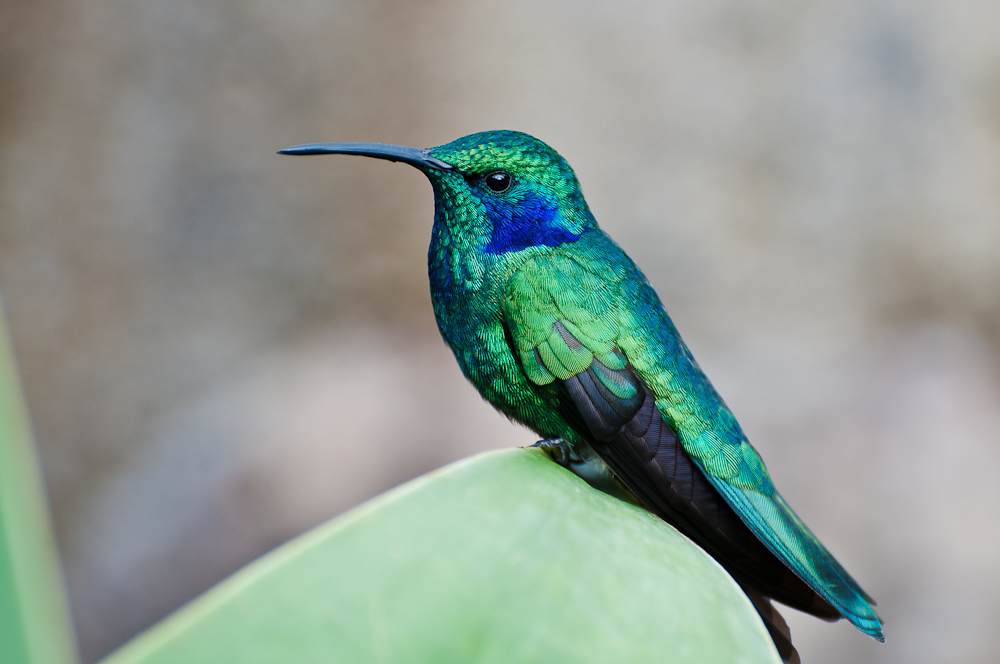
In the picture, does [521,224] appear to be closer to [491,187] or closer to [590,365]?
[491,187]

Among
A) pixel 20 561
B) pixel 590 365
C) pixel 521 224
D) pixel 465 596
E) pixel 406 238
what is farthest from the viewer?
pixel 406 238

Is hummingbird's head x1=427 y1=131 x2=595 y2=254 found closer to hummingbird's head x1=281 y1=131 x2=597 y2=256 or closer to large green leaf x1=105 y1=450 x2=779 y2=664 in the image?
hummingbird's head x1=281 y1=131 x2=597 y2=256

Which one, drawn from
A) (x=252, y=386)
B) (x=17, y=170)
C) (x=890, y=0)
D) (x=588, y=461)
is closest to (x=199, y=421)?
(x=252, y=386)

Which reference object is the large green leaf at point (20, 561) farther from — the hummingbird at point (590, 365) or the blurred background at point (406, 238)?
the blurred background at point (406, 238)

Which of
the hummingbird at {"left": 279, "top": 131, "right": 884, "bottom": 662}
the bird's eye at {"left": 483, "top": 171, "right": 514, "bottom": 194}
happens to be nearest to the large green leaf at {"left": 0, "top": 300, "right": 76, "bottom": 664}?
the hummingbird at {"left": 279, "top": 131, "right": 884, "bottom": 662}

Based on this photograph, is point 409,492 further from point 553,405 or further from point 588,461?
point 588,461


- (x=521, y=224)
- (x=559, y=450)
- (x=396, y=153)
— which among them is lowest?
(x=559, y=450)

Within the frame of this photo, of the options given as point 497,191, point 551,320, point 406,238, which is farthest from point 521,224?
point 406,238
